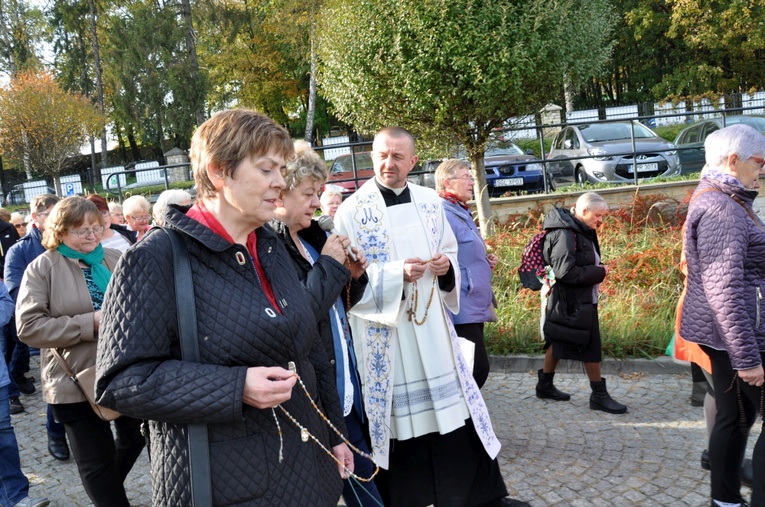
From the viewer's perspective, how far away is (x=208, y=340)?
A: 197 cm

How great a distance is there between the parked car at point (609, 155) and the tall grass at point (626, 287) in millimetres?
2861

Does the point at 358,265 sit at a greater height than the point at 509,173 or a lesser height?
lesser

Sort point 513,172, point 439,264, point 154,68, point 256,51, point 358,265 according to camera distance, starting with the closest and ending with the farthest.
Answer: point 358,265 → point 439,264 → point 513,172 → point 154,68 → point 256,51

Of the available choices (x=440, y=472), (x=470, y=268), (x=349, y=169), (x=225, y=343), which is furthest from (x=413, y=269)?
(x=349, y=169)

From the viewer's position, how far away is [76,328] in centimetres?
385

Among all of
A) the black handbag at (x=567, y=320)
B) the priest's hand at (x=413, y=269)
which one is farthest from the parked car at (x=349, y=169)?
the priest's hand at (x=413, y=269)

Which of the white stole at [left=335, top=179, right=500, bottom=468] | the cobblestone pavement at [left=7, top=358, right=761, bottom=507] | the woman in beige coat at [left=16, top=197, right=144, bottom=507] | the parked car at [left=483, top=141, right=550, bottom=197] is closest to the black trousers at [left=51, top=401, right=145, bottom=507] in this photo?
the woman in beige coat at [left=16, top=197, right=144, bottom=507]

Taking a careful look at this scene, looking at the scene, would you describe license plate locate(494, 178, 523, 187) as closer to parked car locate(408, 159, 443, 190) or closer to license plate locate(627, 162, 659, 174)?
parked car locate(408, 159, 443, 190)

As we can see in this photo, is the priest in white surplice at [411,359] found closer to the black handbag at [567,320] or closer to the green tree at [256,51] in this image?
the black handbag at [567,320]

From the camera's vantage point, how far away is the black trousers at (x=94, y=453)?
12.5ft

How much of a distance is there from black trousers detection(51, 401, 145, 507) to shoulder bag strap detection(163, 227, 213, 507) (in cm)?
220

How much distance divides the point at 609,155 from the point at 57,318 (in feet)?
36.3

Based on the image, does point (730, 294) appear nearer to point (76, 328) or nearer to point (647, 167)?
point (76, 328)

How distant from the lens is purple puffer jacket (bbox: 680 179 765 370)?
3.34 metres
